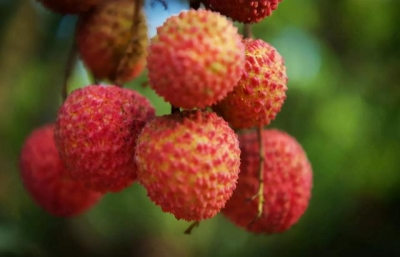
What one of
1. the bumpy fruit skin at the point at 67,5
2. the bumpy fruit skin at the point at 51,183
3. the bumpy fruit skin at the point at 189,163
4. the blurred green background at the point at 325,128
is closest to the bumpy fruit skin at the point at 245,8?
the bumpy fruit skin at the point at 189,163

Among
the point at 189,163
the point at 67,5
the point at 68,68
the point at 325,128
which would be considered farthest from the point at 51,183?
the point at 325,128

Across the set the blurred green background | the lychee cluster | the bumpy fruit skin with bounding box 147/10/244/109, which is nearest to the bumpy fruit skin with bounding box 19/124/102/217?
the lychee cluster

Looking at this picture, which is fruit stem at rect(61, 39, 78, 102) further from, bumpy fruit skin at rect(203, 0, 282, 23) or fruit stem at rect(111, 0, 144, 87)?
bumpy fruit skin at rect(203, 0, 282, 23)

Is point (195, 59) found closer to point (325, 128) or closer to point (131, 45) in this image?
point (131, 45)

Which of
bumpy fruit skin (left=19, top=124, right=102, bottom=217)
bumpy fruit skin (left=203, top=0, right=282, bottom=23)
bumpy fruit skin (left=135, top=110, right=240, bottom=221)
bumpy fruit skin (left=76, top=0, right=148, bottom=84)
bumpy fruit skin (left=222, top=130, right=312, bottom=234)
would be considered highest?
bumpy fruit skin (left=203, top=0, right=282, bottom=23)

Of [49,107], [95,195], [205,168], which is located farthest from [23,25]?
[205,168]
